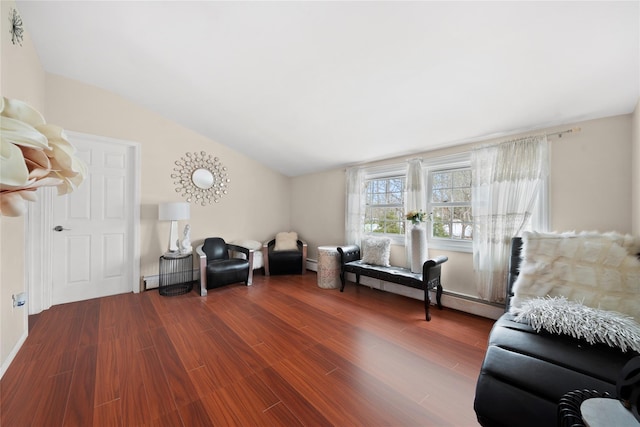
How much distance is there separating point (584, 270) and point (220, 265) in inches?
147

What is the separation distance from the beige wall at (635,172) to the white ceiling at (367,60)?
165mm

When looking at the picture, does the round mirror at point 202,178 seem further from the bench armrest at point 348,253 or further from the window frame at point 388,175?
the window frame at point 388,175

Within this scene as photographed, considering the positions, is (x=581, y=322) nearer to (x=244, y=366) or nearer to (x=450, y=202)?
(x=450, y=202)

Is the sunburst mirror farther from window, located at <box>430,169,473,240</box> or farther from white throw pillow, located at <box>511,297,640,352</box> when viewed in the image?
white throw pillow, located at <box>511,297,640,352</box>

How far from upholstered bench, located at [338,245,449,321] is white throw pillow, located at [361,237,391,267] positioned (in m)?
0.09

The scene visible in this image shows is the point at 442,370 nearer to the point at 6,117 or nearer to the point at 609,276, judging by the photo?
the point at 609,276

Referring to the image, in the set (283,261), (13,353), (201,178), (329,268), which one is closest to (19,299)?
(13,353)

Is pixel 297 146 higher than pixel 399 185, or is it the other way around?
pixel 297 146

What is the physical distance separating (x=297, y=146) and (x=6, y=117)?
340 cm

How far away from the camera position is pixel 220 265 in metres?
3.40

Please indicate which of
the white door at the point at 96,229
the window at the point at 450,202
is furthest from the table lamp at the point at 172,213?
the window at the point at 450,202

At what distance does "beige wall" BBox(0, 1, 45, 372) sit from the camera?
1.69 metres

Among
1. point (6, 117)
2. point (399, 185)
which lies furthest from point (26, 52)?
point (399, 185)

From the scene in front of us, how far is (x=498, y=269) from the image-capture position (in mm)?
2414
